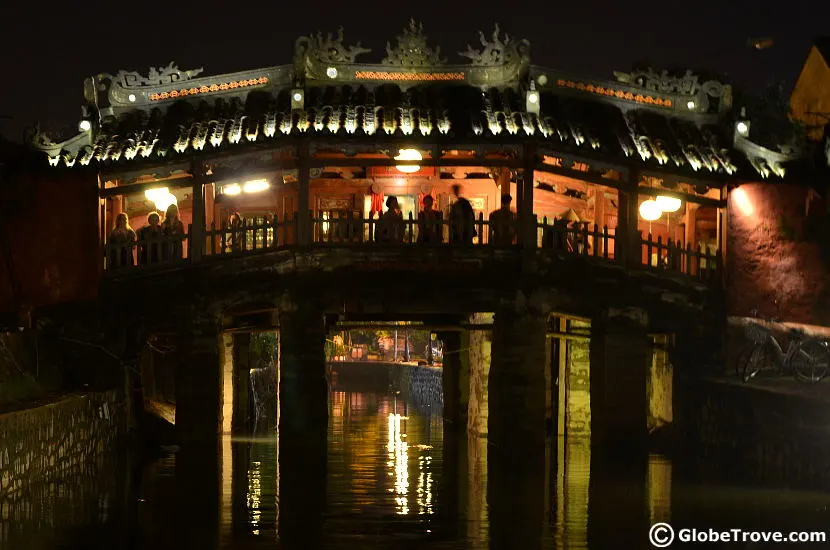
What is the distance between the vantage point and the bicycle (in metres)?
27.1

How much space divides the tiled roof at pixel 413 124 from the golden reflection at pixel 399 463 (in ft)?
22.4

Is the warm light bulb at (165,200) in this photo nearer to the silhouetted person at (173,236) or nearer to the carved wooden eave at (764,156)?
the silhouetted person at (173,236)

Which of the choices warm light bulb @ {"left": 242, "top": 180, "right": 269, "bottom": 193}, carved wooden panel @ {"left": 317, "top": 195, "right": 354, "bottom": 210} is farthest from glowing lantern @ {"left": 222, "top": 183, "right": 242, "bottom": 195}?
carved wooden panel @ {"left": 317, "top": 195, "right": 354, "bottom": 210}

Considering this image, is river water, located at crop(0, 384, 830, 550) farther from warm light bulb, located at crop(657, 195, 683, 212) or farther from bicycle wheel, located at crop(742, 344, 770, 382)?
warm light bulb, located at crop(657, 195, 683, 212)

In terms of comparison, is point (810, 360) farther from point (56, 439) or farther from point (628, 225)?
point (56, 439)

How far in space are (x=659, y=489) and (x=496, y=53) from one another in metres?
11.7

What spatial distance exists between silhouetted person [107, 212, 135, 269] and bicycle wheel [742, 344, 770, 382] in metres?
13.6

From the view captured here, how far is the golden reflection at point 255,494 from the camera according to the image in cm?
1880

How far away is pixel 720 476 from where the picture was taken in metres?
23.8

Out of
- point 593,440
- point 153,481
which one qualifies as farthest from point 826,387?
point 153,481

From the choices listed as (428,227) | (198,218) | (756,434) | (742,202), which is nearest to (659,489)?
(756,434)

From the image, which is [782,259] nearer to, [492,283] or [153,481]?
[492,283]

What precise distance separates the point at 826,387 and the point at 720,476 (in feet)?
11.1

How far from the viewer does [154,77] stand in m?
31.6
